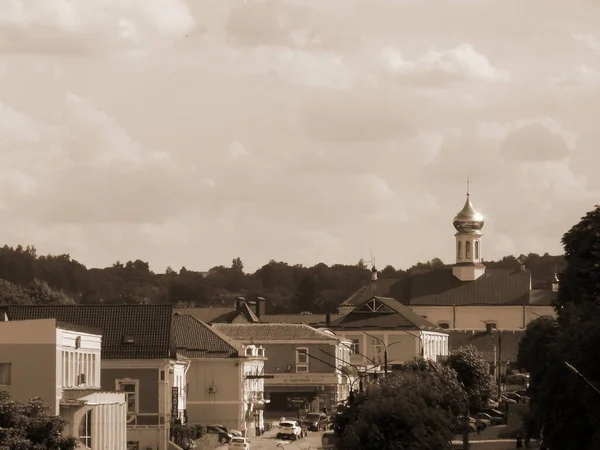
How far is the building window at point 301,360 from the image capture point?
124 m

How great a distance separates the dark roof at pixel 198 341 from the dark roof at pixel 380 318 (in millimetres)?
61024

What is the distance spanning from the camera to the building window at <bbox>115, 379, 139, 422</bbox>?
78700 millimetres

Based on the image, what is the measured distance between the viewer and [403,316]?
160m

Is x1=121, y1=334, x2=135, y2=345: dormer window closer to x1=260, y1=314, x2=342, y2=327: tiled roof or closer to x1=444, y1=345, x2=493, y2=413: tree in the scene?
x1=444, y1=345, x2=493, y2=413: tree

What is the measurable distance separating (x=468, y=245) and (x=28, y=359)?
438ft

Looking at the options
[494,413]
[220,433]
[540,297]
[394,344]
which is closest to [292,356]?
[494,413]

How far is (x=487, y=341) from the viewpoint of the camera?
174 meters

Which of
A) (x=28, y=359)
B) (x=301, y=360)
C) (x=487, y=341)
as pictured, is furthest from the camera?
(x=487, y=341)

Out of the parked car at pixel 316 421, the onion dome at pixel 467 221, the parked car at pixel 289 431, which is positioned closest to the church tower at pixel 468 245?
the onion dome at pixel 467 221

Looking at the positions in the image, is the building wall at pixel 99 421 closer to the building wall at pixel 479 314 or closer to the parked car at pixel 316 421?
the parked car at pixel 316 421

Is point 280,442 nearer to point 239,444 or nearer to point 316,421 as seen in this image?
point 239,444

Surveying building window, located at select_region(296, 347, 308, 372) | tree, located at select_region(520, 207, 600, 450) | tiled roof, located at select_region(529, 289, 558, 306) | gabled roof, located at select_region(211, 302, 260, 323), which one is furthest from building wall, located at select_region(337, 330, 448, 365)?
tree, located at select_region(520, 207, 600, 450)

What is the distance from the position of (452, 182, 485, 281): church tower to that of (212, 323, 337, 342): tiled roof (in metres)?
66.2

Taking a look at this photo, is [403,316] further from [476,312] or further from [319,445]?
[319,445]
